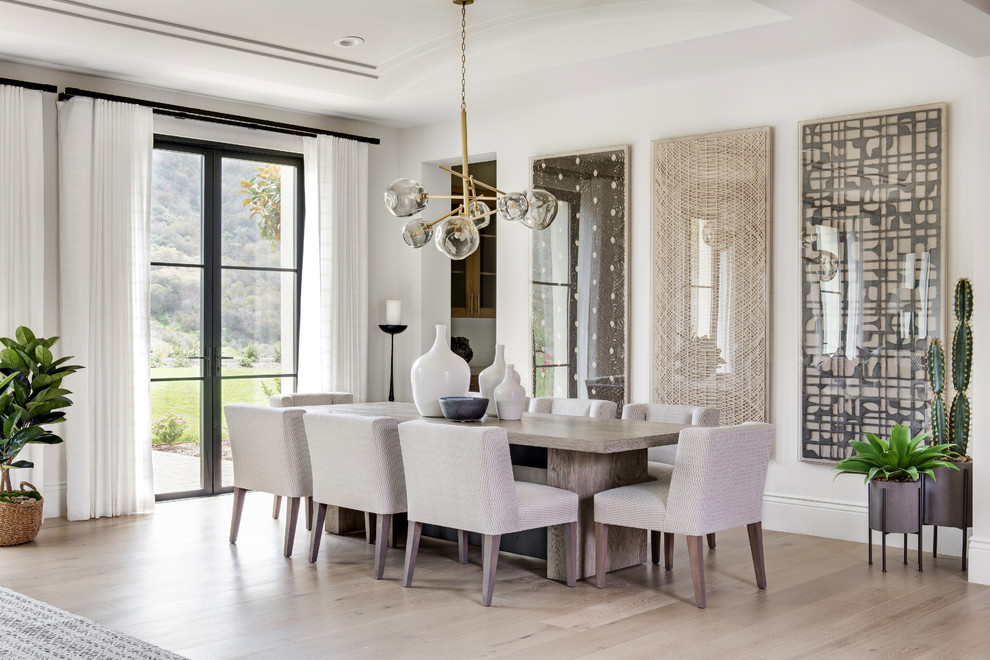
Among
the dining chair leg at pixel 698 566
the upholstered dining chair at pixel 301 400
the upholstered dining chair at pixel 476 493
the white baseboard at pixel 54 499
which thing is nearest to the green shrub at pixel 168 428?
the white baseboard at pixel 54 499

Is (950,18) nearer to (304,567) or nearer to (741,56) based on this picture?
(741,56)

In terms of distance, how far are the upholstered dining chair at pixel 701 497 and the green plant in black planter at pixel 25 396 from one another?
2947mm

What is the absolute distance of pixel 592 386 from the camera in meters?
6.64

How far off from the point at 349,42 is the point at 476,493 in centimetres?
331

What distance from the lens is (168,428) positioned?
21.8 feet

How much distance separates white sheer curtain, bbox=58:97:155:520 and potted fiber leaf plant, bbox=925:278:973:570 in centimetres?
452

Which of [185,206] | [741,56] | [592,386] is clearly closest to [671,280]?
[592,386]

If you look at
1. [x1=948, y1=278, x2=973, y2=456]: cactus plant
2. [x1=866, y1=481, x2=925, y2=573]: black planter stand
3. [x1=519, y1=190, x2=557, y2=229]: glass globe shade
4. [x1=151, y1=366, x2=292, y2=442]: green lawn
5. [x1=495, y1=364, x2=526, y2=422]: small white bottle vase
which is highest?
[x1=519, y1=190, x2=557, y2=229]: glass globe shade

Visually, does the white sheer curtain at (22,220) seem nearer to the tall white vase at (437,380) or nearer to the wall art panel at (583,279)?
the tall white vase at (437,380)

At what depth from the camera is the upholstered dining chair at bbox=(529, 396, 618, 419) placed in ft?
17.8

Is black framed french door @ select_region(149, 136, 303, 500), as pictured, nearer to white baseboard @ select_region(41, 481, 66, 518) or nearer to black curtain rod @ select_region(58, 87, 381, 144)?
black curtain rod @ select_region(58, 87, 381, 144)

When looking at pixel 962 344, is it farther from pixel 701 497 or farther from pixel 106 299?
pixel 106 299

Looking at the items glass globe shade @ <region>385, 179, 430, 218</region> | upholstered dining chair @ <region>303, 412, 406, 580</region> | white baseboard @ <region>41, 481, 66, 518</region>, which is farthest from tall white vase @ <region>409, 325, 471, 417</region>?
white baseboard @ <region>41, 481, 66, 518</region>

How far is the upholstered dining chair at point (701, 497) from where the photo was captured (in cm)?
398
